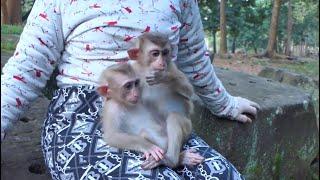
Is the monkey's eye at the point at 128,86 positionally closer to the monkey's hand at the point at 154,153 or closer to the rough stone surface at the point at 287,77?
the monkey's hand at the point at 154,153

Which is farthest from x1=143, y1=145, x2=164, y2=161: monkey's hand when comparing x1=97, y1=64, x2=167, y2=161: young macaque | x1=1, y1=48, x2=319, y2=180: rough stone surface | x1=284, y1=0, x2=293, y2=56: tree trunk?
x1=284, y1=0, x2=293, y2=56: tree trunk

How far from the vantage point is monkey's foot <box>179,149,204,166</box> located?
6.20ft

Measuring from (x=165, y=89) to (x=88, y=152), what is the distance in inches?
16.1

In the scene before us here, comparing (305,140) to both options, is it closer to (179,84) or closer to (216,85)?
(216,85)

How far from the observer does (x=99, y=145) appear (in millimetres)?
1827

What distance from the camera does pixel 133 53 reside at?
2021 mm

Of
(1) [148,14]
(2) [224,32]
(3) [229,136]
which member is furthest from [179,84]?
(2) [224,32]

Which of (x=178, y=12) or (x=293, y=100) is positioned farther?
(x=293, y=100)

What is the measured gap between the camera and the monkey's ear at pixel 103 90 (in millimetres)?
1904

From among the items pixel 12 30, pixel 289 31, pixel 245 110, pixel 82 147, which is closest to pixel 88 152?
Result: pixel 82 147

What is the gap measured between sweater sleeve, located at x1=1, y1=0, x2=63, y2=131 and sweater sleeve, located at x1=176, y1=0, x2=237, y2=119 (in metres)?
0.50

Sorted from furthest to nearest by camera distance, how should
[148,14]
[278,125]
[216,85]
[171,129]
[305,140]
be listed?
1. [305,140]
2. [278,125]
3. [216,85]
4. [148,14]
5. [171,129]

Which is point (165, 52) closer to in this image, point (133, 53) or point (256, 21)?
point (133, 53)

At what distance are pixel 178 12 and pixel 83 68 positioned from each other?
42 cm
